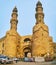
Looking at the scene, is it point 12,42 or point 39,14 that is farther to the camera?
point 39,14

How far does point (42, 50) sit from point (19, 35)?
39.9 feet

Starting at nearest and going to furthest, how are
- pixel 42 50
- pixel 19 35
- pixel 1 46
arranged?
pixel 42 50
pixel 19 35
pixel 1 46

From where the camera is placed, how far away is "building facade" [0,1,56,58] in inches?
2129

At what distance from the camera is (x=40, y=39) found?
180ft

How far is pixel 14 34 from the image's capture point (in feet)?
193

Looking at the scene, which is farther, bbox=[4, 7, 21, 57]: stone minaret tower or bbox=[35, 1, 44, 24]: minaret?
bbox=[35, 1, 44, 24]: minaret

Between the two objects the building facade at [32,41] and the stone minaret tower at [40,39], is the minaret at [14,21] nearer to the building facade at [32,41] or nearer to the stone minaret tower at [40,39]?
the building facade at [32,41]

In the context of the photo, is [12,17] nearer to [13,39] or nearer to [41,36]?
[13,39]

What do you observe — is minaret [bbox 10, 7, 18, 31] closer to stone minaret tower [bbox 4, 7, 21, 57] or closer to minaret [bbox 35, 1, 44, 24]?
stone minaret tower [bbox 4, 7, 21, 57]

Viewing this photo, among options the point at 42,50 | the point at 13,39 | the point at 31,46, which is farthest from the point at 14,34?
the point at 42,50

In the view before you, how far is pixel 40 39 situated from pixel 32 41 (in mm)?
4010

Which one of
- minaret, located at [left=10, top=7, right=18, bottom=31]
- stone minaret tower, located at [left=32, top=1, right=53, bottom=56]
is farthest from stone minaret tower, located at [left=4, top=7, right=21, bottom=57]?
stone minaret tower, located at [left=32, top=1, right=53, bottom=56]

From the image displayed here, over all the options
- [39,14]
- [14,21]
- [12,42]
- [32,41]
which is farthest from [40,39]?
[14,21]

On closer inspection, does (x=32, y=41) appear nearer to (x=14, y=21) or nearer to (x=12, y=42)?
(x=12, y=42)
